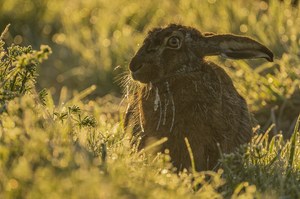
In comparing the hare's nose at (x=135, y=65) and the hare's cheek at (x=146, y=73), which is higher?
the hare's nose at (x=135, y=65)

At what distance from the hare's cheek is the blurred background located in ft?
6.54

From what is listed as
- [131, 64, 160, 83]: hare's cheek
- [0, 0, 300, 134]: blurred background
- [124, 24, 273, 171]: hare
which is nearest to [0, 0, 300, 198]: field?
[0, 0, 300, 134]: blurred background

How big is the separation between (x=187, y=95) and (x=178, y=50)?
0.33 m

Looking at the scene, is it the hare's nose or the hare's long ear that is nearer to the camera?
the hare's nose

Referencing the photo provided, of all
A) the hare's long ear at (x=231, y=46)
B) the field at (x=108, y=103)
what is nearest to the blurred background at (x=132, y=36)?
the field at (x=108, y=103)

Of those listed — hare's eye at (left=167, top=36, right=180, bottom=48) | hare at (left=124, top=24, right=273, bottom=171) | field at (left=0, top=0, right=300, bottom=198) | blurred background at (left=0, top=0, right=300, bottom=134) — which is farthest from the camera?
blurred background at (left=0, top=0, right=300, bottom=134)

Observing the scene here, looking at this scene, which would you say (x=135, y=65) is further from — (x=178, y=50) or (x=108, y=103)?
(x=108, y=103)

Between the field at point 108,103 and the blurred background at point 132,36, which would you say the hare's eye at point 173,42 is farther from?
the blurred background at point 132,36

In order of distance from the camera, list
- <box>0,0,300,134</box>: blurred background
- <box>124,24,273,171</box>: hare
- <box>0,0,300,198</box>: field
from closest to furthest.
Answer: <box>0,0,300,198</box>: field → <box>124,24,273,171</box>: hare → <box>0,0,300,134</box>: blurred background

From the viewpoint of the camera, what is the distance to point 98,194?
353 centimetres

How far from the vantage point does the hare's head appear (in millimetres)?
5648

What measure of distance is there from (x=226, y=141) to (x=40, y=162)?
206 centimetres

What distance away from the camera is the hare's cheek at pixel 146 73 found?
5.62m

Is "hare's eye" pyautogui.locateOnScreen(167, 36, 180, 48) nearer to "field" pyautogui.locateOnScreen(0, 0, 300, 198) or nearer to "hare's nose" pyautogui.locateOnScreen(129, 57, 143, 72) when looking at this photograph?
"hare's nose" pyautogui.locateOnScreen(129, 57, 143, 72)
